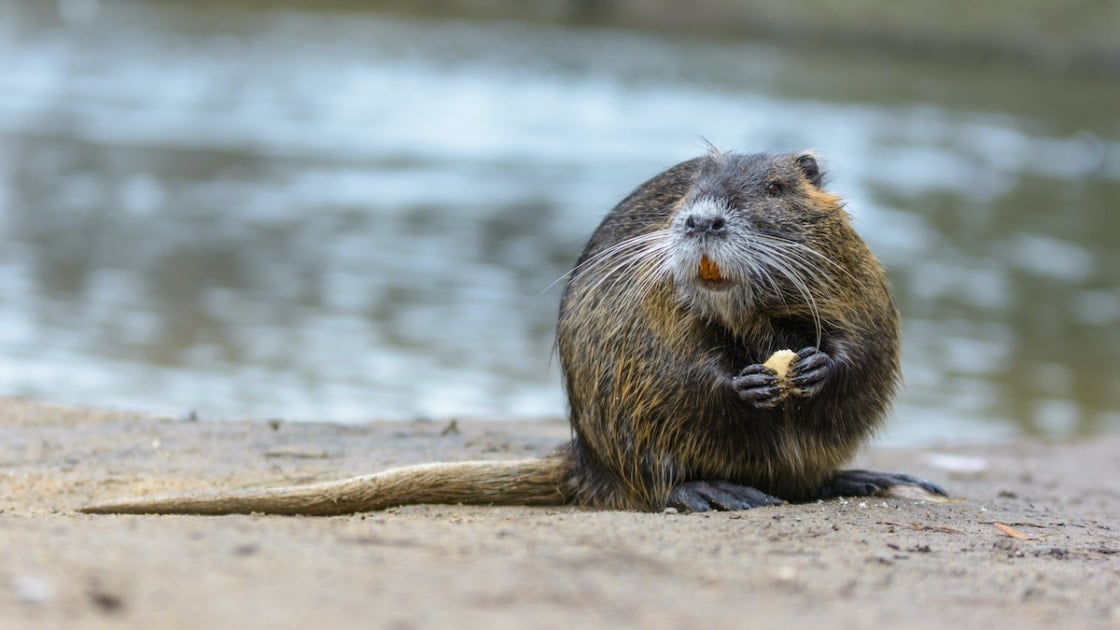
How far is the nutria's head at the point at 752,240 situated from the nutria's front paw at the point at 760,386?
7.7 inches

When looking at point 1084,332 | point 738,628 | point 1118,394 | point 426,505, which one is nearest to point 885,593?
point 738,628

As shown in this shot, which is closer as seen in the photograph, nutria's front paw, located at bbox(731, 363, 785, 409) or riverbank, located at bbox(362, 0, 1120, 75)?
nutria's front paw, located at bbox(731, 363, 785, 409)

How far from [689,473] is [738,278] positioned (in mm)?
636

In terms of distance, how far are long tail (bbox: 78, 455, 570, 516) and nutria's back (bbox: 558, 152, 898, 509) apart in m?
0.29

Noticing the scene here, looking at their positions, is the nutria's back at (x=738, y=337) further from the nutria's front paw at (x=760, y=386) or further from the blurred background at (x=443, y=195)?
the blurred background at (x=443, y=195)

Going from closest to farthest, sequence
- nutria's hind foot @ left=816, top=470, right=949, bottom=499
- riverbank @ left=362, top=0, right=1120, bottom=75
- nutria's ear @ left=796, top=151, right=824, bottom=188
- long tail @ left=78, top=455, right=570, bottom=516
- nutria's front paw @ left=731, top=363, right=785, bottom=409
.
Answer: nutria's front paw @ left=731, top=363, right=785, bottom=409
long tail @ left=78, top=455, right=570, bottom=516
nutria's ear @ left=796, top=151, right=824, bottom=188
nutria's hind foot @ left=816, top=470, right=949, bottom=499
riverbank @ left=362, top=0, right=1120, bottom=75

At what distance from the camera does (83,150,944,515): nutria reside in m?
3.66

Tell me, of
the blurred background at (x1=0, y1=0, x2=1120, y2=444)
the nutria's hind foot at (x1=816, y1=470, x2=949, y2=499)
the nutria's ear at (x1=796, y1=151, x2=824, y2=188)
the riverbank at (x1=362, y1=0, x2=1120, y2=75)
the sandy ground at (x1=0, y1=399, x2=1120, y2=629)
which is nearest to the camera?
the sandy ground at (x1=0, y1=399, x2=1120, y2=629)

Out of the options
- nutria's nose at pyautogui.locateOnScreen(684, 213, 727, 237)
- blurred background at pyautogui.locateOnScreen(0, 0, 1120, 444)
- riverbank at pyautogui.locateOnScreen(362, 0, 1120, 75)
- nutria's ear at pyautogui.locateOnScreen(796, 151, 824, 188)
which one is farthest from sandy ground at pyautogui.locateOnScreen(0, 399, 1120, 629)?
riverbank at pyautogui.locateOnScreen(362, 0, 1120, 75)

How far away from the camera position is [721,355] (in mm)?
3762

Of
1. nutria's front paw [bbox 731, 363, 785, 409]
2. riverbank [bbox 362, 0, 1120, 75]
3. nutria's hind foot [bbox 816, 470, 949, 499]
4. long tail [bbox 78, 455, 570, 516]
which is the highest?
riverbank [bbox 362, 0, 1120, 75]

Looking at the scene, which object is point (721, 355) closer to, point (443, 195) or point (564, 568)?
point (564, 568)

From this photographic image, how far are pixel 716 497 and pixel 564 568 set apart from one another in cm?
124

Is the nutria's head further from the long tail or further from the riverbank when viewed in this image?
the riverbank
